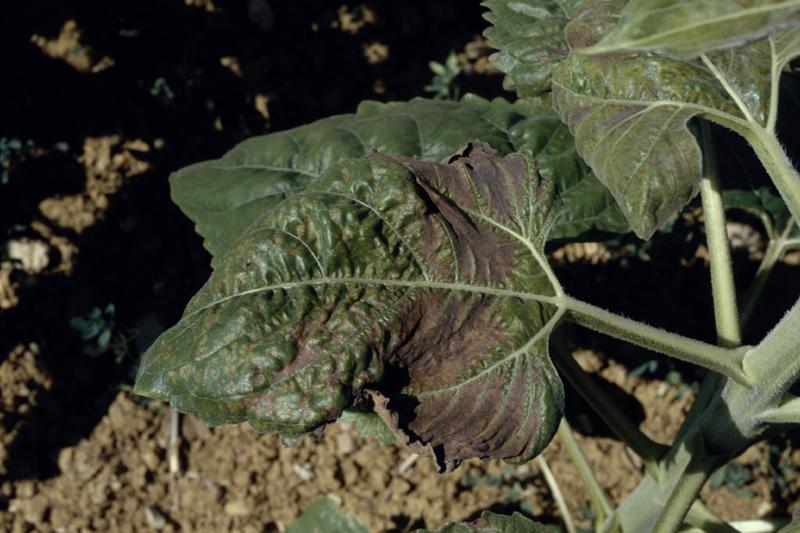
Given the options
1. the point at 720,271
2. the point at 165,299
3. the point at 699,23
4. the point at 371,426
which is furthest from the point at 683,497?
the point at 165,299

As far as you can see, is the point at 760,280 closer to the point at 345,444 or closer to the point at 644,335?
the point at 644,335

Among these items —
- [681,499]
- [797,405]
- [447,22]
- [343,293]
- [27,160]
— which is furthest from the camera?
[447,22]

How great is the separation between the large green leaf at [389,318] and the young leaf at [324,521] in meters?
0.84

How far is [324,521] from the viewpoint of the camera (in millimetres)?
2059

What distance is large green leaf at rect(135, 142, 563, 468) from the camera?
45.5 inches

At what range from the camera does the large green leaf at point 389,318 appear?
1156mm

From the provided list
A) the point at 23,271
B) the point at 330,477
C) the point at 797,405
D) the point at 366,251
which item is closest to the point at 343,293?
the point at 366,251

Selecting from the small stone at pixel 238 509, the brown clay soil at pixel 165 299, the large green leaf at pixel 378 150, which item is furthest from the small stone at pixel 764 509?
the small stone at pixel 238 509

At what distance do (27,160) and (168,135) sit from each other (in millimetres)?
386

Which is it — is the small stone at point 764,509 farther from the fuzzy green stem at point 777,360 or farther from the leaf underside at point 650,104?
the leaf underside at point 650,104

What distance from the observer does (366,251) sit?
1.25 m

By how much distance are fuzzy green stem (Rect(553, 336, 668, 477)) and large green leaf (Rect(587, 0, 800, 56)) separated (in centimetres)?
104

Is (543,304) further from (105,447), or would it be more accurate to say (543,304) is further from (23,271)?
(23,271)

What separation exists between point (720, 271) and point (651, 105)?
0.29 metres
